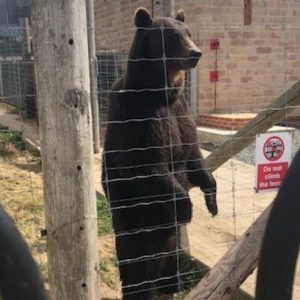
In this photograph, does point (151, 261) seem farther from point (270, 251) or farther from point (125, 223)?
point (270, 251)

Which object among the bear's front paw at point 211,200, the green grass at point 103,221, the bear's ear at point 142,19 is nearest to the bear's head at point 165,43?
the bear's ear at point 142,19

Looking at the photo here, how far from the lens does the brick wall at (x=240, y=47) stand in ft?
34.5

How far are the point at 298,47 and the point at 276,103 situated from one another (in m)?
8.90

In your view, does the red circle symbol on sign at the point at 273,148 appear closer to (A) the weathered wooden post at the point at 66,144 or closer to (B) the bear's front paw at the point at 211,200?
(B) the bear's front paw at the point at 211,200

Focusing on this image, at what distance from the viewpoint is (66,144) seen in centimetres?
233

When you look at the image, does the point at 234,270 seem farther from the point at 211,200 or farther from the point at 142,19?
the point at 142,19

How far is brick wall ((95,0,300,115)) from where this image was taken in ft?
34.5

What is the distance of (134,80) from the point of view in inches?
136

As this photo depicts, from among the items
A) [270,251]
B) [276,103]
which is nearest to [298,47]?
[276,103]

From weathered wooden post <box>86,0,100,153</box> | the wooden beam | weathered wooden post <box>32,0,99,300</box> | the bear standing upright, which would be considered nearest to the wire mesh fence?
the bear standing upright

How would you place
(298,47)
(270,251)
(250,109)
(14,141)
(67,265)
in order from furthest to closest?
(298,47) → (250,109) → (14,141) → (67,265) → (270,251)

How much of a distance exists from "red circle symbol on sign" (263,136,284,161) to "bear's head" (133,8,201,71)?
72cm

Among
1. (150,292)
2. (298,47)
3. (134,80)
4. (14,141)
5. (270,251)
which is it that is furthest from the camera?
(298,47)

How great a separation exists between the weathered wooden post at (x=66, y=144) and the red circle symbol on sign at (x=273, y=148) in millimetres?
1443
